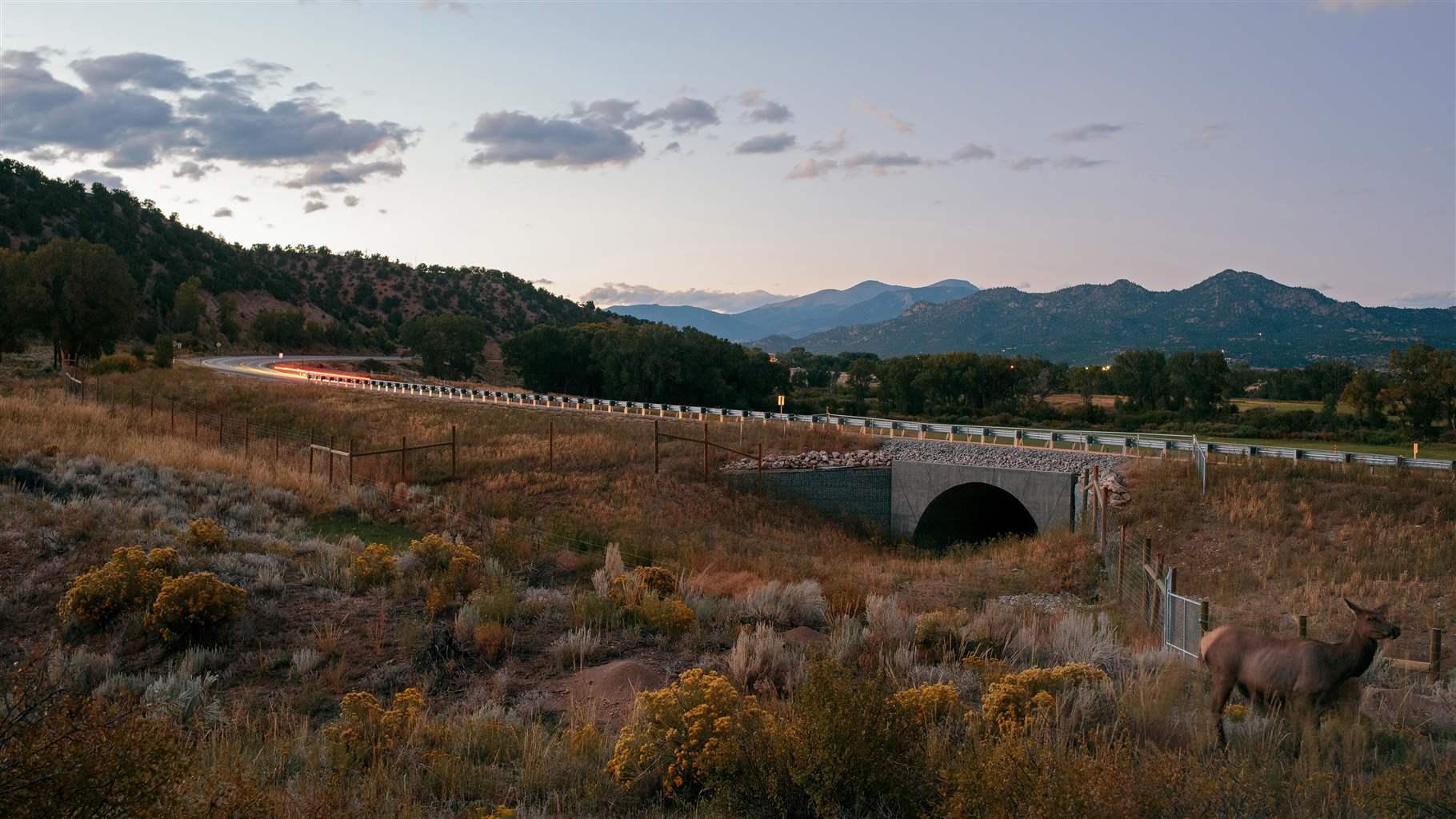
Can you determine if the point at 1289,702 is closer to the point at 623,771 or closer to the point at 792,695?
the point at 792,695

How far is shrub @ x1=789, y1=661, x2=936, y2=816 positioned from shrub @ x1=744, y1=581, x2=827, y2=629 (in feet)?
20.3

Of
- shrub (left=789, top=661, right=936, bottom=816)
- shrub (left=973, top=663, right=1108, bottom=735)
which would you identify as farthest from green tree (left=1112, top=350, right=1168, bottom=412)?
shrub (left=789, top=661, right=936, bottom=816)

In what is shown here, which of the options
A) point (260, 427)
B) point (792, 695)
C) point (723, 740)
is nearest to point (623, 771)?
point (723, 740)

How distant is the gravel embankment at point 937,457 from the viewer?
103ft

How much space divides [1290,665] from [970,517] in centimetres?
3028

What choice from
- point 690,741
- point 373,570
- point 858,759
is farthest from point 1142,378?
point 858,759

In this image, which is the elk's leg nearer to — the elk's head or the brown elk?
the brown elk

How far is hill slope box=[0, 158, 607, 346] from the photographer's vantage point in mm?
104688

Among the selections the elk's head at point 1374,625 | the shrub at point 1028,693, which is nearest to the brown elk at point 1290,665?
the elk's head at point 1374,625

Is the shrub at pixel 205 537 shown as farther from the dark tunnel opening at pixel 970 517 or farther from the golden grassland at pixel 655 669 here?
the dark tunnel opening at pixel 970 517

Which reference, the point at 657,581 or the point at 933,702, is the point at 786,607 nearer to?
the point at 657,581

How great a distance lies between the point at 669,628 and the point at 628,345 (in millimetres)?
70544

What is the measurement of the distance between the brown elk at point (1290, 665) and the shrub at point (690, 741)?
354 cm

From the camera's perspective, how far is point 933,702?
7.29m
